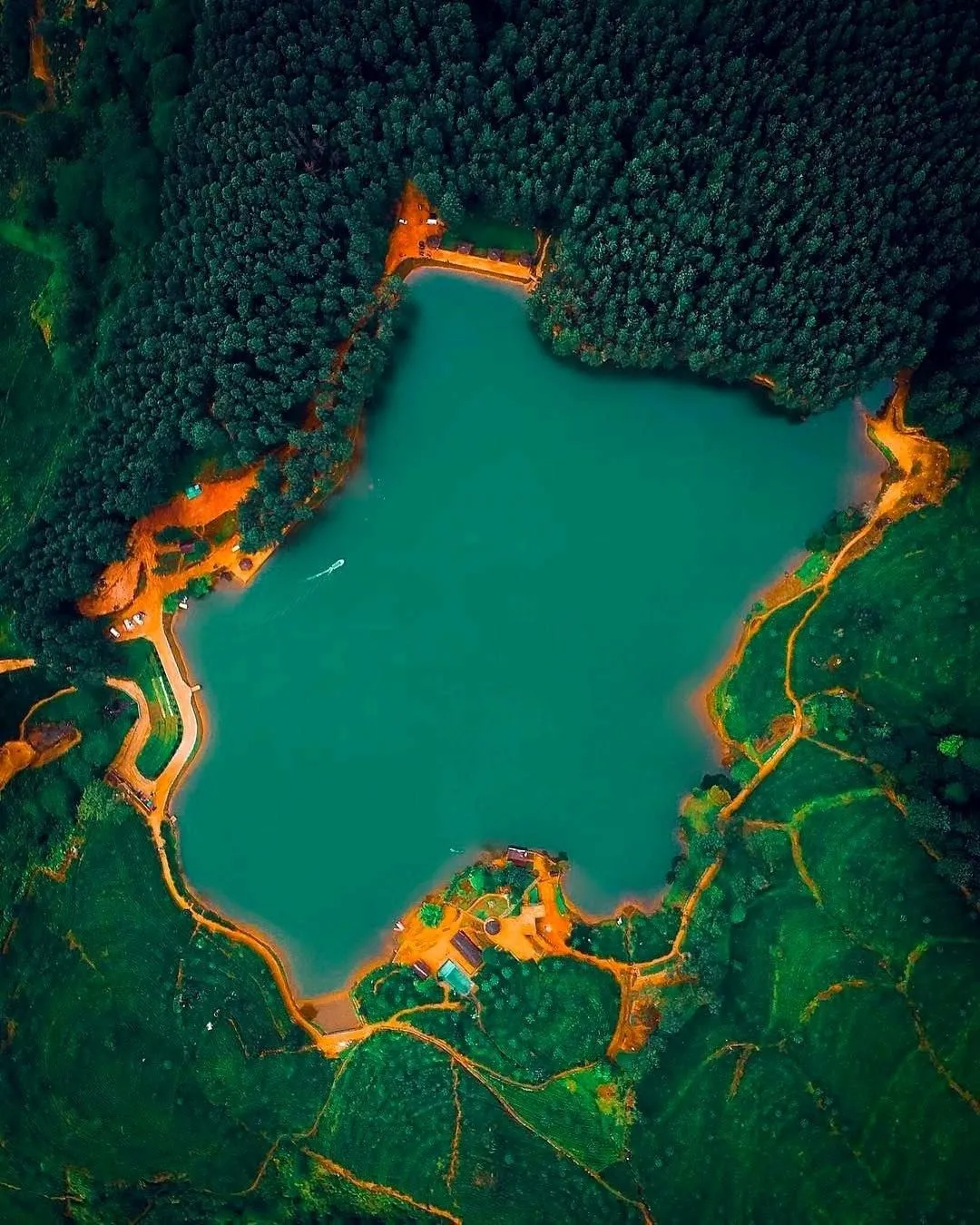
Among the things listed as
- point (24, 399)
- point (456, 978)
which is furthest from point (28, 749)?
point (456, 978)

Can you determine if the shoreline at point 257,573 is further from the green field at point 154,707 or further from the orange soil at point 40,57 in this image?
the orange soil at point 40,57

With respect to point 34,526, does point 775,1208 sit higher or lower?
lower

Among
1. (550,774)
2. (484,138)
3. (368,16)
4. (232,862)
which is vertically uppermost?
(368,16)

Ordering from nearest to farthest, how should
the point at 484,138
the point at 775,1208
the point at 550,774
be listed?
1. the point at 775,1208
2. the point at 484,138
3. the point at 550,774

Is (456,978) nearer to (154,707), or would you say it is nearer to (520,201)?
(154,707)

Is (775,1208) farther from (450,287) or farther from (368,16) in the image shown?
(368,16)

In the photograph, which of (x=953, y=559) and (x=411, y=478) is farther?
(x=411, y=478)

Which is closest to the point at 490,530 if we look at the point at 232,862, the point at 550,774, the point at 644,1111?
the point at 550,774
